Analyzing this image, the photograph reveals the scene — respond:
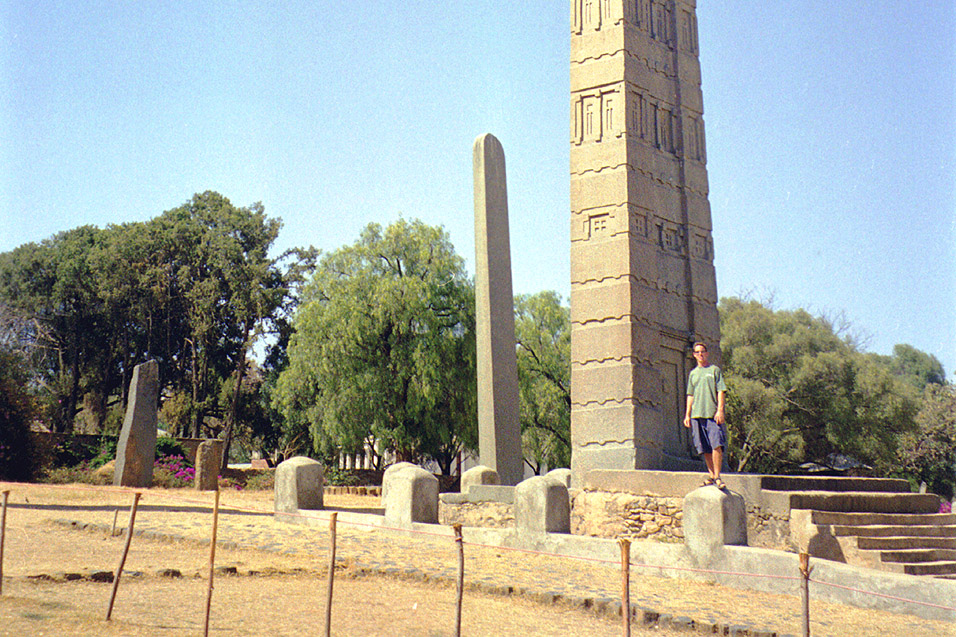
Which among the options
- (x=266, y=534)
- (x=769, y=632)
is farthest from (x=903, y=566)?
(x=266, y=534)

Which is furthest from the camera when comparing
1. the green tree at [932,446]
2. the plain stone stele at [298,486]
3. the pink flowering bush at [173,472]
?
the green tree at [932,446]

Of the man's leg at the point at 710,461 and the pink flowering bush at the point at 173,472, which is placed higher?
the man's leg at the point at 710,461

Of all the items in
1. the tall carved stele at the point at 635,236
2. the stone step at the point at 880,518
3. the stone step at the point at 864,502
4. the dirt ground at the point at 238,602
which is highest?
the tall carved stele at the point at 635,236

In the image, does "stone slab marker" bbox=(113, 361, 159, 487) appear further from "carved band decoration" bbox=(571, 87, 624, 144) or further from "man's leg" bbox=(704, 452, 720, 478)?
"man's leg" bbox=(704, 452, 720, 478)

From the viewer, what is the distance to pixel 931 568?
9.24 meters

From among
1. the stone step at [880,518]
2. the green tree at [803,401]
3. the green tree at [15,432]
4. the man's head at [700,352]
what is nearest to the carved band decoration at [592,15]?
the man's head at [700,352]

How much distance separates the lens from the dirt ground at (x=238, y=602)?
263 inches

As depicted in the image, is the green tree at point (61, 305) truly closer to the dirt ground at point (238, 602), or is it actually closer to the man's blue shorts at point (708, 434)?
the dirt ground at point (238, 602)

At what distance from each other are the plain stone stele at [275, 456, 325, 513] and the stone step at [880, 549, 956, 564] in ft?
26.0

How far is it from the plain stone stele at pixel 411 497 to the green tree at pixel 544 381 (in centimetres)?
1693

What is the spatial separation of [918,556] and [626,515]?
3.52m

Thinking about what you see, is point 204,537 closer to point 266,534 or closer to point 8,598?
point 266,534

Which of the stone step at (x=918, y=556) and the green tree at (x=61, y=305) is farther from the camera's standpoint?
the green tree at (x=61, y=305)

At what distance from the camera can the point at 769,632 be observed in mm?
6930
